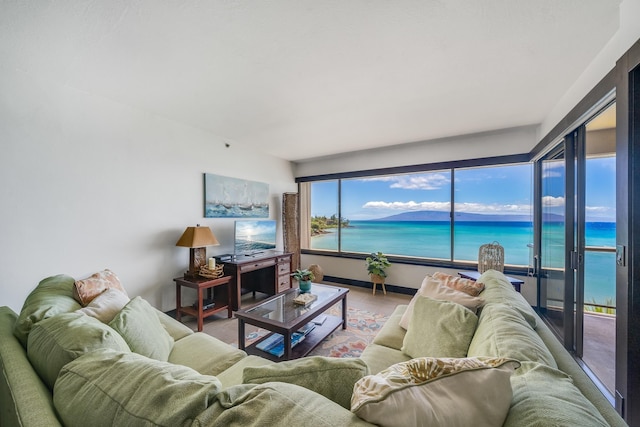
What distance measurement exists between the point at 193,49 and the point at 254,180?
100 inches

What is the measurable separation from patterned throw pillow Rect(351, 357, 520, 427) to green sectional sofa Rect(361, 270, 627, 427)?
0.06m

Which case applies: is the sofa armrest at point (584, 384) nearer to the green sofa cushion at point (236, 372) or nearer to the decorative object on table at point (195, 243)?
the green sofa cushion at point (236, 372)

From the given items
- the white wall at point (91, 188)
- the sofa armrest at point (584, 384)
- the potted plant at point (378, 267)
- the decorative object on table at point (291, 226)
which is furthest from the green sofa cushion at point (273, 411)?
the decorative object on table at point (291, 226)

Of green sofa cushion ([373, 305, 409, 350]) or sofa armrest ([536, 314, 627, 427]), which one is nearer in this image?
sofa armrest ([536, 314, 627, 427])

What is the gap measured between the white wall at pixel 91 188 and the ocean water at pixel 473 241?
2.84m

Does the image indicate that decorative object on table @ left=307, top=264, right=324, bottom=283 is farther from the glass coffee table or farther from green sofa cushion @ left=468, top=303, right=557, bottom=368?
green sofa cushion @ left=468, top=303, right=557, bottom=368

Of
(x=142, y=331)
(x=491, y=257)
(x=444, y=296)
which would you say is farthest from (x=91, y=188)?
(x=491, y=257)

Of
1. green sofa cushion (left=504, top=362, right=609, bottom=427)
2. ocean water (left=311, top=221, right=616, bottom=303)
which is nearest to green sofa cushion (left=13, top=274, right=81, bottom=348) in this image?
green sofa cushion (left=504, top=362, right=609, bottom=427)

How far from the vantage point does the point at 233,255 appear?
347cm

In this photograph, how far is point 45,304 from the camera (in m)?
1.35

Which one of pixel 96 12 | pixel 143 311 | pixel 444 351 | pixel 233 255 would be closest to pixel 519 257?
pixel 444 351

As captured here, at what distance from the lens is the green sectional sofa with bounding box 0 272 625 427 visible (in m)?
0.59

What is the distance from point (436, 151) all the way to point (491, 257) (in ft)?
5.71

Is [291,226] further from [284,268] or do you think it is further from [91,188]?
[91,188]
